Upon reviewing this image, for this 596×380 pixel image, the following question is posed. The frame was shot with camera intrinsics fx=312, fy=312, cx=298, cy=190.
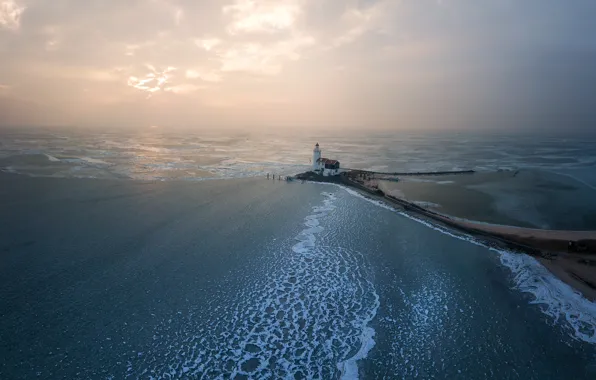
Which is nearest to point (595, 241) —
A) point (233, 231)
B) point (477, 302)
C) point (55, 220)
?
point (477, 302)

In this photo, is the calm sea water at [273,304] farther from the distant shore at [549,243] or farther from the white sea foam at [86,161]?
the white sea foam at [86,161]

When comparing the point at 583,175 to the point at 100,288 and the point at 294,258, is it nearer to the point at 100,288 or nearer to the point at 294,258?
the point at 294,258

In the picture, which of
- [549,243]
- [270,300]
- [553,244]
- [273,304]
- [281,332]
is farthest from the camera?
[549,243]

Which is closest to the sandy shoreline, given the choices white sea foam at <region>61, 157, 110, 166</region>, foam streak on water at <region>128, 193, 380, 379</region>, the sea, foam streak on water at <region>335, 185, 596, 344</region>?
foam streak on water at <region>335, 185, 596, 344</region>

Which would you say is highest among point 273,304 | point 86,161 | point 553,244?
point 86,161

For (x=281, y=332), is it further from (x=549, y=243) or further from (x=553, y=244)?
(x=553, y=244)

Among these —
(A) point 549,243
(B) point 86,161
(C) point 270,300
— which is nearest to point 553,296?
(A) point 549,243
